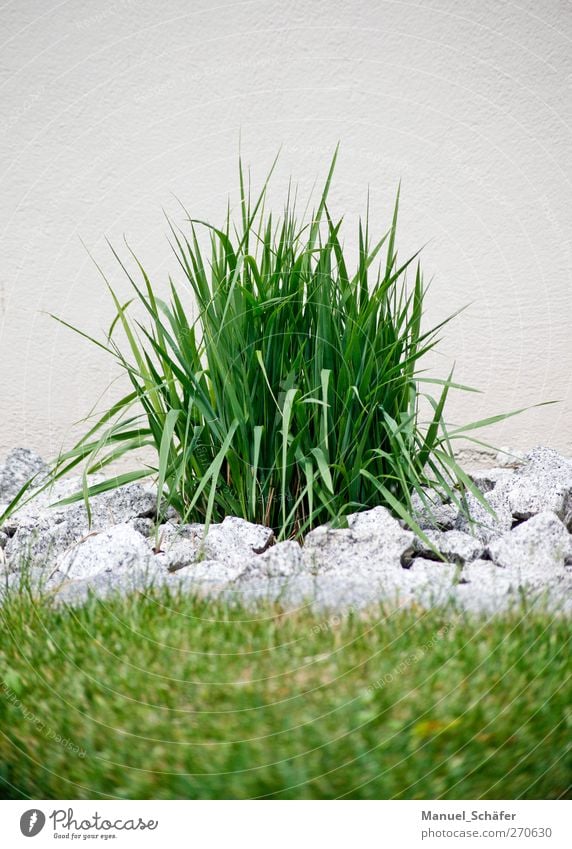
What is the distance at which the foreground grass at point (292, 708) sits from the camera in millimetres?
1003

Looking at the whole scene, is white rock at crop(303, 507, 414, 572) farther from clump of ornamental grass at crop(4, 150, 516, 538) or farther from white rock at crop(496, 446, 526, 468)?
white rock at crop(496, 446, 526, 468)

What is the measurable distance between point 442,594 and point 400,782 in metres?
0.53

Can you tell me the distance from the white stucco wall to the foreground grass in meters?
2.25

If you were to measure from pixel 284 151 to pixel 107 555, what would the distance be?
90.8 inches

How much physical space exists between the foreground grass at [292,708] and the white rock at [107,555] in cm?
39

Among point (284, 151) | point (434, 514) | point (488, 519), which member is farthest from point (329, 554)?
point (284, 151)

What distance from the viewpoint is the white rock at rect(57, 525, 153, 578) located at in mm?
1798

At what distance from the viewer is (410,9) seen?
11.1 feet

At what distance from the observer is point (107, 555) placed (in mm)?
1880

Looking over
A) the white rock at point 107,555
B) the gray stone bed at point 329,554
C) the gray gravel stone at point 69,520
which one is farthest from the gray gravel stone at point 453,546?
the gray gravel stone at point 69,520

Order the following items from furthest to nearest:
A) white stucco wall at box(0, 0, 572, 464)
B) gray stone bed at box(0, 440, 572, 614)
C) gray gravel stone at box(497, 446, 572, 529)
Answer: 1. white stucco wall at box(0, 0, 572, 464)
2. gray gravel stone at box(497, 446, 572, 529)
3. gray stone bed at box(0, 440, 572, 614)

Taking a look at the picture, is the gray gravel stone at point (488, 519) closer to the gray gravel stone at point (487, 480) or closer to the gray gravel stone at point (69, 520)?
the gray gravel stone at point (487, 480)

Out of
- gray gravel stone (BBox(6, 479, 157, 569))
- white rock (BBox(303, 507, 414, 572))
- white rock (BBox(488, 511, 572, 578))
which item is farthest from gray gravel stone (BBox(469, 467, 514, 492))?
gray gravel stone (BBox(6, 479, 157, 569))

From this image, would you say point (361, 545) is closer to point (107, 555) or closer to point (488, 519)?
point (488, 519)
